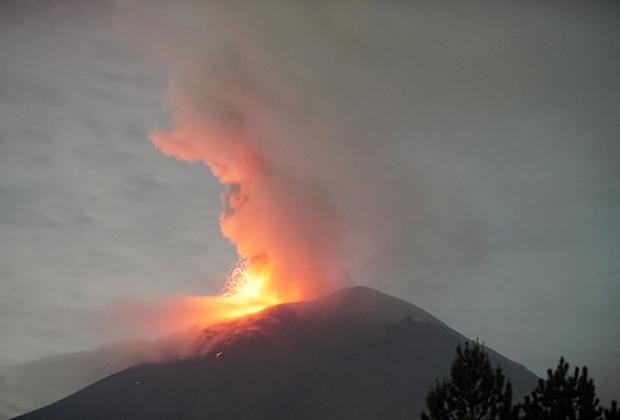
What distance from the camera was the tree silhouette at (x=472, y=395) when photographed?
59969mm

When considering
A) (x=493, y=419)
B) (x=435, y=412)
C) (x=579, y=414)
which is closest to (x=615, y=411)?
(x=579, y=414)

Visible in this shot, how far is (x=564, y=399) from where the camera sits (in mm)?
58531

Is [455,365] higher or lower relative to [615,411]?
higher

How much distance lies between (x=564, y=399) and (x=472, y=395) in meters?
7.62

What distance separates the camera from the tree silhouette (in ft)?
197

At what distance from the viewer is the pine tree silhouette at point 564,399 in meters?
57.5

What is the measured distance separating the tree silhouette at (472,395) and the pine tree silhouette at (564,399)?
7.24 feet

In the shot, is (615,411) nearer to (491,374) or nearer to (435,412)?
(491,374)

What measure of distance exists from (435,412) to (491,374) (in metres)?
6.14

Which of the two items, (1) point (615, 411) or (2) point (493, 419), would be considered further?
(2) point (493, 419)

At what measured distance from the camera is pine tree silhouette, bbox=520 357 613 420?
5750cm

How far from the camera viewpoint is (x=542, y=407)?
195 feet

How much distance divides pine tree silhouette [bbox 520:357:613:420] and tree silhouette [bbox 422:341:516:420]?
2.21 m

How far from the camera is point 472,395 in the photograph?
199ft
